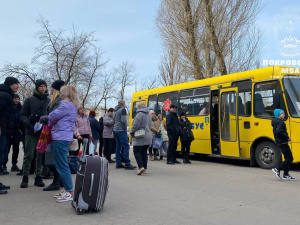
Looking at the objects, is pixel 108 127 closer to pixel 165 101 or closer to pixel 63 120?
pixel 165 101

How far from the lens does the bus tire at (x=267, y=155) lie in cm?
960

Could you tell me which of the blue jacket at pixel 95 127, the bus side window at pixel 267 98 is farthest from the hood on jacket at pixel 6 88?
the bus side window at pixel 267 98

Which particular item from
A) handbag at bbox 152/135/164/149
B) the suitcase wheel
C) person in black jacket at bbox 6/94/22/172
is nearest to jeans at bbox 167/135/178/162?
handbag at bbox 152/135/164/149

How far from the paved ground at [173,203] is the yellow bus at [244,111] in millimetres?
1899

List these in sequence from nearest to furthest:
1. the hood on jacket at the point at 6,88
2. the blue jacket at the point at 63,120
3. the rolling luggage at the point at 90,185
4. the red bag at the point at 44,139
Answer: the rolling luggage at the point at 90,185, the blue jacket at the point at 63,120, the red bag at the point at 44,139, the hood on jacket at the point at 6,88

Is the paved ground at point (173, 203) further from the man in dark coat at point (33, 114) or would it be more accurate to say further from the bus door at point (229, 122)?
the bus door at point (229, 122)

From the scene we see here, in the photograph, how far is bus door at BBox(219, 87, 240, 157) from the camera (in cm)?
1085

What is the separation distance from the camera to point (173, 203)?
5.47 m

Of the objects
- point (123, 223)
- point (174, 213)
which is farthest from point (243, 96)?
point (123, 223)

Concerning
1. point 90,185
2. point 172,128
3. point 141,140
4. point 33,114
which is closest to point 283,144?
point 141,140

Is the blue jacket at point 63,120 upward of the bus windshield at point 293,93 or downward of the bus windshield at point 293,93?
downward

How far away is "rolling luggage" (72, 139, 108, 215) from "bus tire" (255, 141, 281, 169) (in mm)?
6315

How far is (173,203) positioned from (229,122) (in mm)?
6102

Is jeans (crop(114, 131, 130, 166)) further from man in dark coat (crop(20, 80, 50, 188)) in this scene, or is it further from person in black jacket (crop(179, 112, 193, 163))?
man in dark coat (crop(20, 80, 50, 188))
